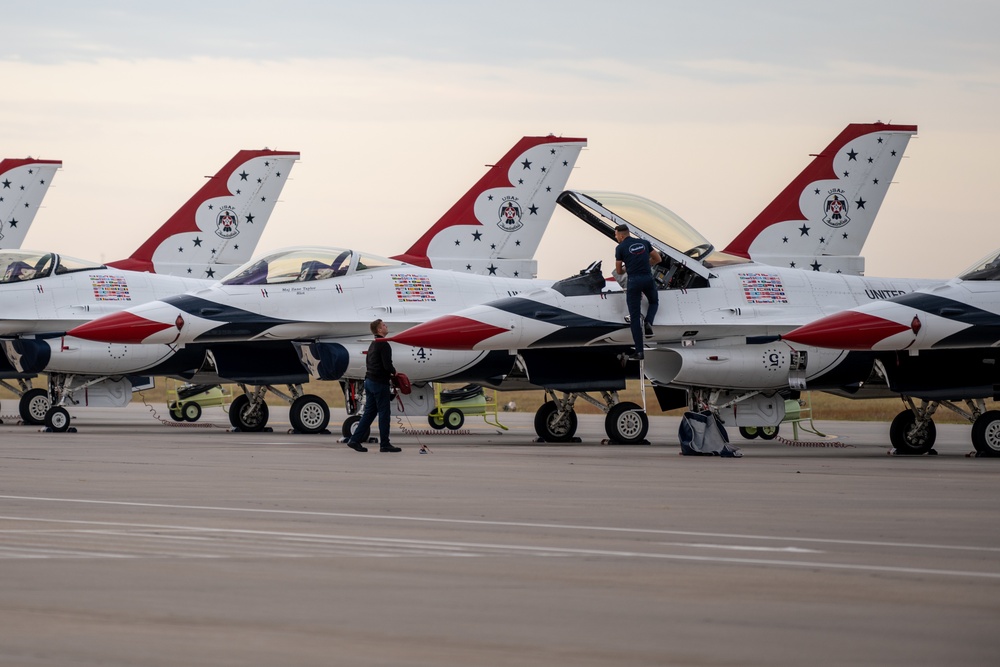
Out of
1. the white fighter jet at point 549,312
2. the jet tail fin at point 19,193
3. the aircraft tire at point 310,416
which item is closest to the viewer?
the white fighter jet at point 549,312

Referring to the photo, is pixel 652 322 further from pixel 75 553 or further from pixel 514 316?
pixel 75 553

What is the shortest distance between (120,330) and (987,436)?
1214 centimetres

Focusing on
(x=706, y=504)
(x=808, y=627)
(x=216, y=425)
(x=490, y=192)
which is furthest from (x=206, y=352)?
(x=808, y=627)

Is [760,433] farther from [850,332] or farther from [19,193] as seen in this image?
[19,193]

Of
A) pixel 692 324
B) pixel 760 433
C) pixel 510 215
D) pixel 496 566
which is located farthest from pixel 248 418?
pixel 496 566

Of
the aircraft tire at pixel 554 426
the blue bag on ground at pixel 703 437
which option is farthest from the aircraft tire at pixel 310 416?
the blue bag on ground at pixel 703 437

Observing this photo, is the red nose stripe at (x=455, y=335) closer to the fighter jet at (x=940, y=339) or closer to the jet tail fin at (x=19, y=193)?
the fighter jet at (x=940, y=339)

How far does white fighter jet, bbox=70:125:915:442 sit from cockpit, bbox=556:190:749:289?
19 mm

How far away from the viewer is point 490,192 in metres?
28.5

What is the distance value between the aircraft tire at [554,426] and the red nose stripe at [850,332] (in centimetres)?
523

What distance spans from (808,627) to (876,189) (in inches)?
796

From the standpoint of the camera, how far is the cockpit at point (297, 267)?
23031 mm

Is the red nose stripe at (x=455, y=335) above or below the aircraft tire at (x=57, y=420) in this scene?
above

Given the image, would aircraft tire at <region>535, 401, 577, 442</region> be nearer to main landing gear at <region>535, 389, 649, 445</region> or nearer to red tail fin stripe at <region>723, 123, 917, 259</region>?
main landing gear at <region>535, 389, 649, 445</region>
